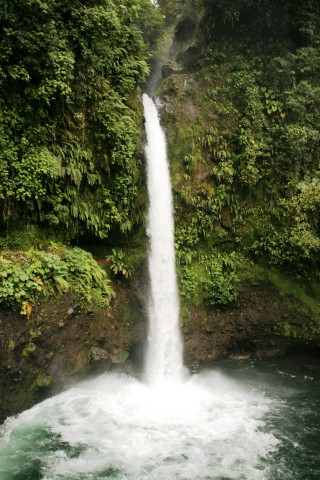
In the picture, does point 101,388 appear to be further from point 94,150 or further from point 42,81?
point 42,81

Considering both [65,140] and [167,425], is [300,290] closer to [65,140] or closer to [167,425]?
[167,425]

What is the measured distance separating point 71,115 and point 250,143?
6157 millimetres

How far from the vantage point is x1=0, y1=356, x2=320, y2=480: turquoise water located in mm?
6730

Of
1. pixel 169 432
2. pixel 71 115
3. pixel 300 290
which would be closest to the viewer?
pixel 169 432

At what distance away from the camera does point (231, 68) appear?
14203 millimetres

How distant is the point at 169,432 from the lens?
7.79 metres

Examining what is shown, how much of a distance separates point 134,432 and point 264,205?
8245mm

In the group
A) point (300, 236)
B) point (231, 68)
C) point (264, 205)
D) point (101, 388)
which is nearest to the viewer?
point (101, 388)

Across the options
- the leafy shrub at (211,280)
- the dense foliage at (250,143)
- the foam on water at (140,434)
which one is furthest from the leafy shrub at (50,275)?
the dense foliage at (250,143)

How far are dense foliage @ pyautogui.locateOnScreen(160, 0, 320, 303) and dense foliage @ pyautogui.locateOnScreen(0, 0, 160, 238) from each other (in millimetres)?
2356

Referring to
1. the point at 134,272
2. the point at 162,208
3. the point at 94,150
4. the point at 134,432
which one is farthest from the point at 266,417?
the point at 94,150

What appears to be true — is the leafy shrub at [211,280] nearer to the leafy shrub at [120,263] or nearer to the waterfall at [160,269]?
the waterfall at [160,269]

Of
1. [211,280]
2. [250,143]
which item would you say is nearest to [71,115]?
[250,143]

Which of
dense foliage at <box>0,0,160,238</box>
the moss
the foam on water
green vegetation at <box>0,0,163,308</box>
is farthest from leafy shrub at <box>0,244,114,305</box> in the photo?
the moss
